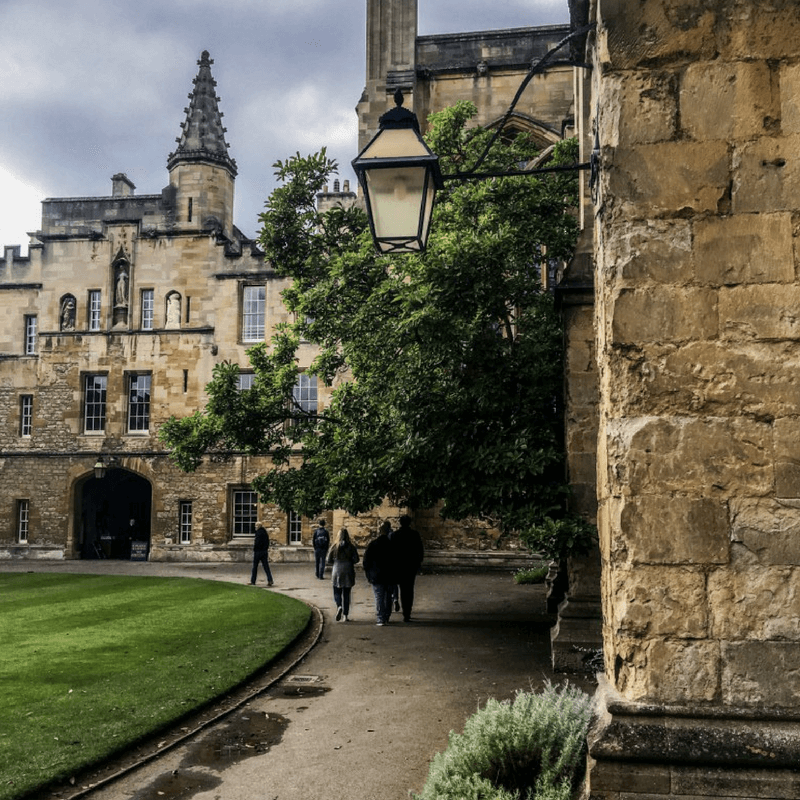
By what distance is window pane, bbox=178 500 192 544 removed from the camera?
3198 centimetres

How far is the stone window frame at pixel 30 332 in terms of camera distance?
113 feet

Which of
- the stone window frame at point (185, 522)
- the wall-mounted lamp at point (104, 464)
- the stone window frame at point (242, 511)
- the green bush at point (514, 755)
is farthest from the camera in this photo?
the wall-mounted lamp at point (104, 464)

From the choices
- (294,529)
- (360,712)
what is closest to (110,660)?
(360,712)

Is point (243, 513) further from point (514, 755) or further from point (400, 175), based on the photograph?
point (400, 175)

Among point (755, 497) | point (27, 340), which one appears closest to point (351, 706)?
point (755, 497)

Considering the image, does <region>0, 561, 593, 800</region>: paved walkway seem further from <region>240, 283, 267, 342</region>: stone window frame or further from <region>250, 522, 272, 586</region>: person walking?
<region>240, 283, 267, 342</region>: stone window frame

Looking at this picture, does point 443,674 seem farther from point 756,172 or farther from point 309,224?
point 309,224

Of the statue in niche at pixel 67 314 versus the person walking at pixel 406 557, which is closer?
the person walking at pixel 406 557

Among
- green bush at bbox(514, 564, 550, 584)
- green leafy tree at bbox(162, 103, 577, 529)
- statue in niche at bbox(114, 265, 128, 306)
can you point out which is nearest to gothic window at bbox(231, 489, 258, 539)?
statue in niche at bbox(114, 265, 128, 306)

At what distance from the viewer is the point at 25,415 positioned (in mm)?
33906

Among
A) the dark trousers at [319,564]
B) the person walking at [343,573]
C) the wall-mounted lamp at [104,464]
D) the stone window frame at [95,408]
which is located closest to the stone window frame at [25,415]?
the stone window frame at [95,408]

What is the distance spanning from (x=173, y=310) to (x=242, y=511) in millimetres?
8009

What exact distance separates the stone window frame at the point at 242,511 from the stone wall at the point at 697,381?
2889 cm

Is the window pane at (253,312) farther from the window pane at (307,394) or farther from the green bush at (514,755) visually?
the green bush at (514,755)
